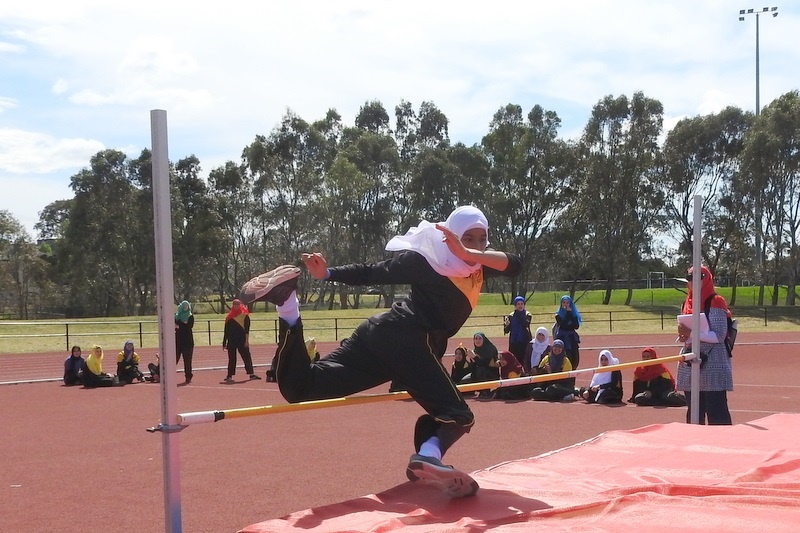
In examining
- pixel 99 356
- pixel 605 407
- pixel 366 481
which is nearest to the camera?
pixel 366 481

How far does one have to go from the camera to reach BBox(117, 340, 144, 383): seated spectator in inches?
672

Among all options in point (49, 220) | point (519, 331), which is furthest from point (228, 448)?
point (49, 220)

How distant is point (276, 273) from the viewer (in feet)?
14.2

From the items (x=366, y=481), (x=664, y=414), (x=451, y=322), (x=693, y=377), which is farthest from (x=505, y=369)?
(x=451, y=322)

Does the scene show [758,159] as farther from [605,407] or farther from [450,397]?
[450,397]

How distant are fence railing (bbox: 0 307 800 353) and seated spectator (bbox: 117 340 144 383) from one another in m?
10.1

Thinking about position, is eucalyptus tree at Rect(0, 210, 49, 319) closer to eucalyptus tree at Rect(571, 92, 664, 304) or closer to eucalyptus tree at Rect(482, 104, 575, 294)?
eucalyptus tree at Rect(482, 104, 575, 294)

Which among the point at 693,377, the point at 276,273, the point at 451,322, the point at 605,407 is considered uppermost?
the point at 276,273

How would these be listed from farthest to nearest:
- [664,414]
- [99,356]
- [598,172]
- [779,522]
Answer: [598,172], [99,356], [664,414], [779,522]

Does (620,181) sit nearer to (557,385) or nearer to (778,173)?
(778,173)

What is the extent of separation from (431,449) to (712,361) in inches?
165

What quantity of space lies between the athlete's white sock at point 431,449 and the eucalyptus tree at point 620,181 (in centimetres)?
4515

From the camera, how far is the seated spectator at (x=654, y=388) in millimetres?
12484

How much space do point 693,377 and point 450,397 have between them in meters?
3.87
